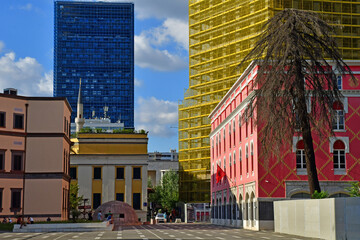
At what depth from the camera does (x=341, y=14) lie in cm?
10225

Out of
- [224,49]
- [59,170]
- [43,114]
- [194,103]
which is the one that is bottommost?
[59,170]

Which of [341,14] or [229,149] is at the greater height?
[341,14]

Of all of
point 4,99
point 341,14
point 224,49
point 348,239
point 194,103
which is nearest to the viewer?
point 348,239

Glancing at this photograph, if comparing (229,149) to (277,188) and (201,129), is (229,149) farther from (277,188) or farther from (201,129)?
(201,129)

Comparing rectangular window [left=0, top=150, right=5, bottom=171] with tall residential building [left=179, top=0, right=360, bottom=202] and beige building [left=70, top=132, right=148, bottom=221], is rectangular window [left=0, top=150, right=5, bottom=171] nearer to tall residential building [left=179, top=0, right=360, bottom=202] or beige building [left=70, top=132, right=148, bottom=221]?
beige building [left=70, top=132, right=148, bottom=221]

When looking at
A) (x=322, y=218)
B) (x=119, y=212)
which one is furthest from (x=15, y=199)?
(x=322, y=218)

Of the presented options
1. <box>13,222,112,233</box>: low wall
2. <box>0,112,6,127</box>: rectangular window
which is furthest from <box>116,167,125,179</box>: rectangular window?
<box>13,222,112,233</box>: low wall

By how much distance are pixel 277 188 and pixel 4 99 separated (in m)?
28.4

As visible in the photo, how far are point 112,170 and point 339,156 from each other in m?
41.7

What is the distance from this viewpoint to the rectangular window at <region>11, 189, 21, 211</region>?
61188 mm

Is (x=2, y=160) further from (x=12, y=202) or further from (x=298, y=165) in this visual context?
(x=298, y=165)

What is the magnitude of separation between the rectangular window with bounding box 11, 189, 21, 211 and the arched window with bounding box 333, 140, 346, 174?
31193 millimetres

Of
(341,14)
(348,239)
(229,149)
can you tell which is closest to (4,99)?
(229,149)

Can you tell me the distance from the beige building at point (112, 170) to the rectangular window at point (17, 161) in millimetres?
25156
